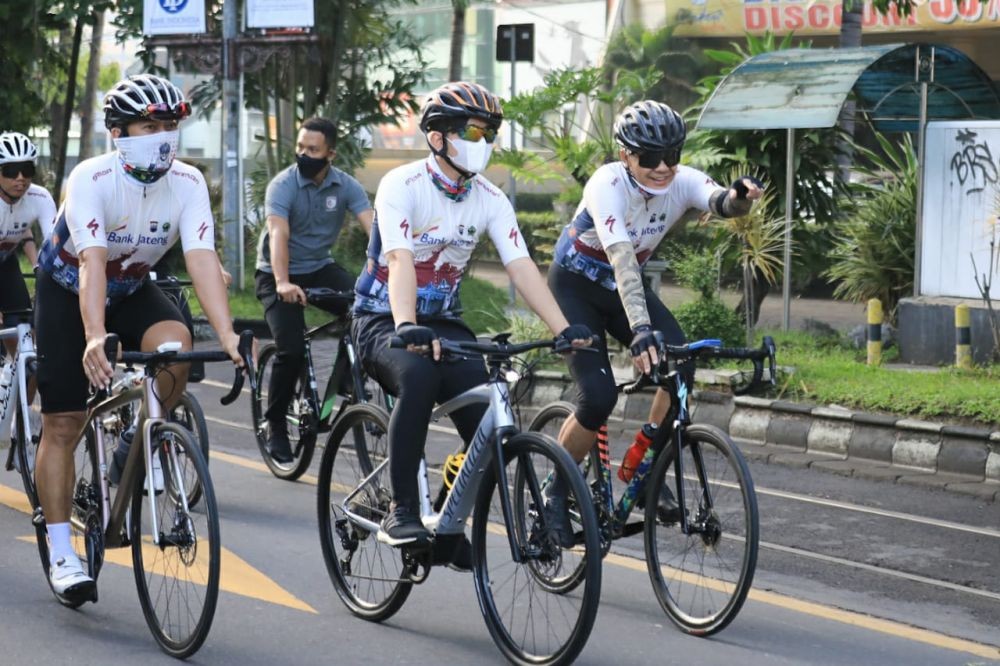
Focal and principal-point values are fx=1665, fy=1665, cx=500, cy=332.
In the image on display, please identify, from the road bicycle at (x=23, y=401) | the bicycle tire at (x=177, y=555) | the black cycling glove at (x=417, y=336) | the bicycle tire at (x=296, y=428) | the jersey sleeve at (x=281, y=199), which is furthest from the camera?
the jersey sleeve at (x=281, y=199)

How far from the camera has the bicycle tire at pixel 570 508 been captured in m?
5.44

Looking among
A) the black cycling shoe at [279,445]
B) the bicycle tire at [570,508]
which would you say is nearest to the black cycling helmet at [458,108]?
the bicycle tire at [570,508]

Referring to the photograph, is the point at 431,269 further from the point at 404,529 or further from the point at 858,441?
the point at 858,441

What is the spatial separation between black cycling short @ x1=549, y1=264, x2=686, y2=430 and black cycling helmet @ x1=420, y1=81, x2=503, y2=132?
1.02m

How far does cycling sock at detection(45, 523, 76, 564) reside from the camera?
605 cm

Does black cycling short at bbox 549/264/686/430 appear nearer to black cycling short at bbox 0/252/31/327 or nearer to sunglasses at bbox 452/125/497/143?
sunglasses at bbox 452/125/497/143

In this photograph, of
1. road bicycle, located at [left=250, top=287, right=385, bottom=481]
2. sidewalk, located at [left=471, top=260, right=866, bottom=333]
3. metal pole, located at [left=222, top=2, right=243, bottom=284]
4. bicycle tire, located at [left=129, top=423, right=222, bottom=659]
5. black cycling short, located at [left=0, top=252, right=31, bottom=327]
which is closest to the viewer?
bicycle tire, located at [left=129, top=423, right=222, bottom=659]

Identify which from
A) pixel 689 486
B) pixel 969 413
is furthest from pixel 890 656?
pixel 969 413

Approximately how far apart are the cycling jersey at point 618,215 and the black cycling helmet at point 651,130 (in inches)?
6.7

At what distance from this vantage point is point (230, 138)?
1841 centimetres

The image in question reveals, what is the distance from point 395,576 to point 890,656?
1.77 meters

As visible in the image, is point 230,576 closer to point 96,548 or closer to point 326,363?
point 96,548

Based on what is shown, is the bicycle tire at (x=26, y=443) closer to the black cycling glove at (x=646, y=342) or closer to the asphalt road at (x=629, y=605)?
the asphalt road at (x=629, y=605)

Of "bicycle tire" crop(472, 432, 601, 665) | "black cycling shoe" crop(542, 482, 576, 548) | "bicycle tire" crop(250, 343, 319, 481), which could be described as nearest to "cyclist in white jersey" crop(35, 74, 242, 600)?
"bicycle tire" crop(472, 432, 601, 665)
